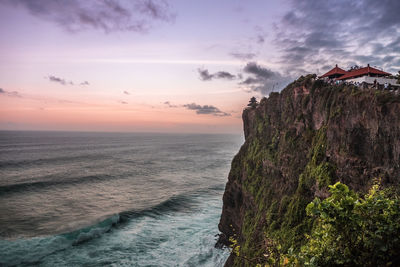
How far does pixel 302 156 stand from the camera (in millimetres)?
24281

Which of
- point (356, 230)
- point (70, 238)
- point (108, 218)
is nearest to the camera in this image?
point (356, 230)

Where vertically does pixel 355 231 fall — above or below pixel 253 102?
below

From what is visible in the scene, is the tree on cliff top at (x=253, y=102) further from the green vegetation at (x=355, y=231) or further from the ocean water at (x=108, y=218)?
the green vegetation at (x=355, y=231)

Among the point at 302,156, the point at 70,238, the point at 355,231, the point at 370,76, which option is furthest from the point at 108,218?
the point at 370,76

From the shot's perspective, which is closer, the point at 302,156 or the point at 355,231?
the point at 355,231

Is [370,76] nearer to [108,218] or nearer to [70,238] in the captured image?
[108,218]

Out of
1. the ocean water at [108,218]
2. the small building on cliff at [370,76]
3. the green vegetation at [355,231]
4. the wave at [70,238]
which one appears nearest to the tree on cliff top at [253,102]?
the small building on cliff at [370,76]

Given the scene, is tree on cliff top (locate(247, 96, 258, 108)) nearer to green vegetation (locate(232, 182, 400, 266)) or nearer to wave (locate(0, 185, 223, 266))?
wave (locate(0, 185, 223, 266))

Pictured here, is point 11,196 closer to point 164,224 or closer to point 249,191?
point 164,224

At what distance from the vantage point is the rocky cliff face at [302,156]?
15.9m

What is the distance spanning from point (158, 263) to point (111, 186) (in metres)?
38.6

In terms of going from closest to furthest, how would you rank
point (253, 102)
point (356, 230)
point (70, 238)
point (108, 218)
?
1. point (356, 230)
2. point (70, 238)
3. point (108, 218)
4. point (253, 102)

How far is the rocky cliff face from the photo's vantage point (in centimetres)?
1588

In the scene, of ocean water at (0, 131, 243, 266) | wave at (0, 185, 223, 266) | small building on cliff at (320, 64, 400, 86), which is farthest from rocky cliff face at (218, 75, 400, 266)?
wave at (0, 185, 223, 266)
